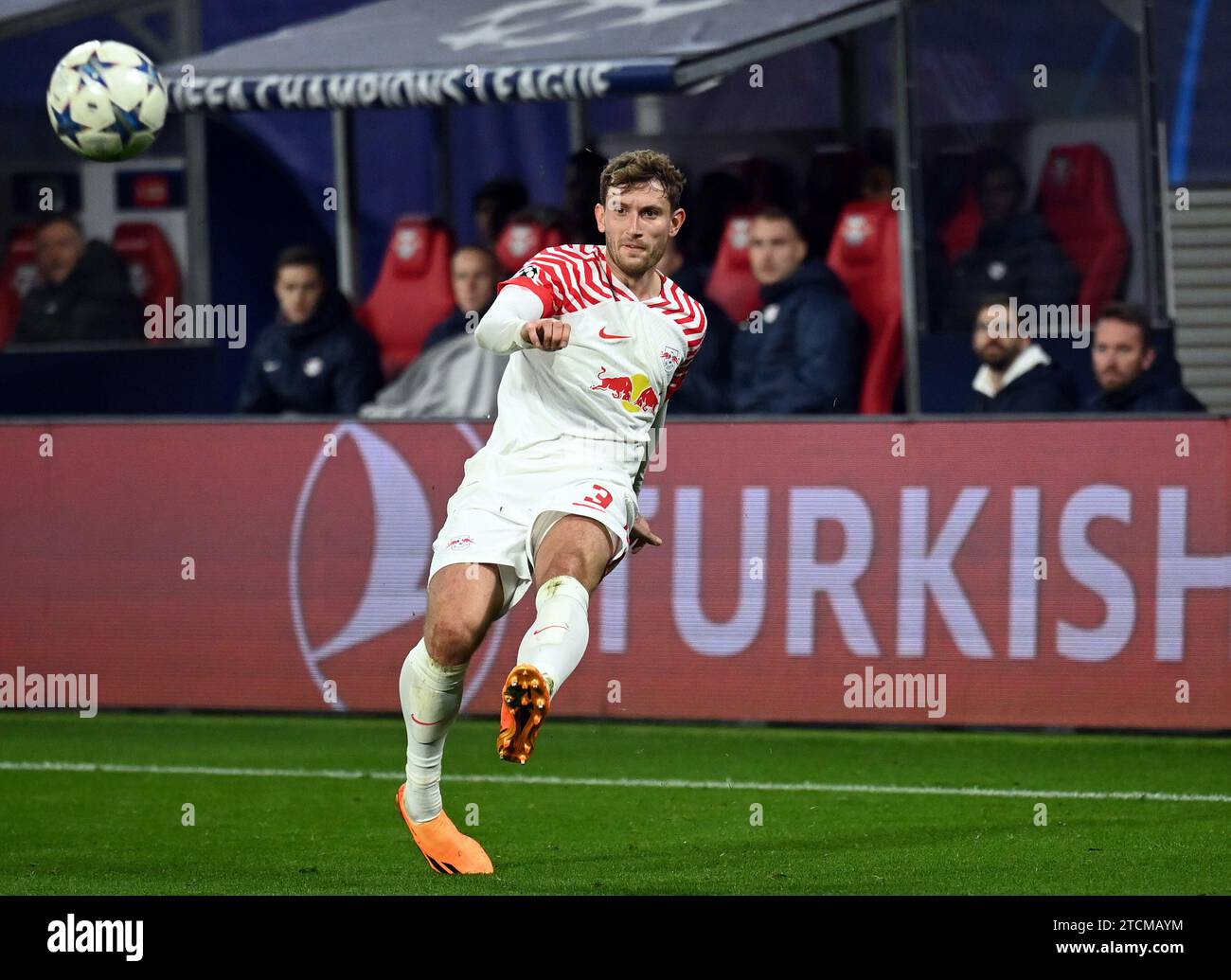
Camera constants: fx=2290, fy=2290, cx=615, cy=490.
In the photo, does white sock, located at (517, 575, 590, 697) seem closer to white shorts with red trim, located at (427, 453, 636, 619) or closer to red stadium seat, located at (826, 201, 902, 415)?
white shorts with red trim, located at (427, 453, 636, 619)

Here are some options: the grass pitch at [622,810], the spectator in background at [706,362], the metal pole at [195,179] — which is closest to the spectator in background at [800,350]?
the spectator in background at [706,362]

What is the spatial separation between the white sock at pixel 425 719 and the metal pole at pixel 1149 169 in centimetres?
589

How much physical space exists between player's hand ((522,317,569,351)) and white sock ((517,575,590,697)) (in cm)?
71

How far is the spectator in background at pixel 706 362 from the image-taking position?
11922mm

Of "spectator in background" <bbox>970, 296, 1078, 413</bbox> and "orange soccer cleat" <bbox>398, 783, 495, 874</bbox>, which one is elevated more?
"spectator in background" <bbox>970, 296, 1078, 413</bbox>

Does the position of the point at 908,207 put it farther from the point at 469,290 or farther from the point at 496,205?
the point at 496,205

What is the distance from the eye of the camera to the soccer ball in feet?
29.1

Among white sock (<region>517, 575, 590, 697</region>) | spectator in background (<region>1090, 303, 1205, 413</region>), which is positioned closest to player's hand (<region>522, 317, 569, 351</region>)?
white sock (<region>517, 575, 590, 697</region>)

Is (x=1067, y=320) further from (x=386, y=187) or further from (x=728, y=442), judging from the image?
(x=386, y=187)

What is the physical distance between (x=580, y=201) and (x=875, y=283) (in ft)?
5.99

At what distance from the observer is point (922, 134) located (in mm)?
12836

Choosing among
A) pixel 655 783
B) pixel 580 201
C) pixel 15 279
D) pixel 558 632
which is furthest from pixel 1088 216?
pixel 558 632

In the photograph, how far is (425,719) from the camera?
7090 mm
